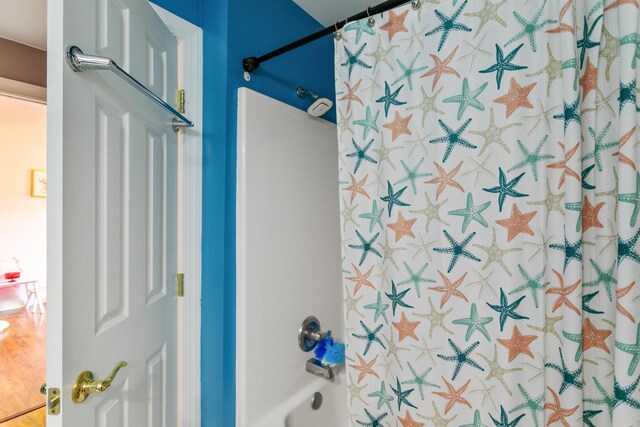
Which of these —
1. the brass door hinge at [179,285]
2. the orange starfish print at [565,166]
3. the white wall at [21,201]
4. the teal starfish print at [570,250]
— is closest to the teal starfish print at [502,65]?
the orange starfish print at [565,166]

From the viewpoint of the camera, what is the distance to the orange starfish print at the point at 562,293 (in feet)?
2.42

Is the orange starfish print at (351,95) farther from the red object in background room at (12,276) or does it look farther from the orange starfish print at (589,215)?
the red object in background room at (12,276)

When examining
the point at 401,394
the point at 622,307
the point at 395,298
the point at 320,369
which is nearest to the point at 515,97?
the point at 622,307

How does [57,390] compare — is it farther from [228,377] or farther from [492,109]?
[492,109]

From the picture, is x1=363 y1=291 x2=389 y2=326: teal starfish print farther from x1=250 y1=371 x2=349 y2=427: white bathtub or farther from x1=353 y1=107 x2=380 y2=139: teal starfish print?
x1=250 y1=371 x2=349 y2=427: white bathtub

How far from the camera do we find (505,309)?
31.9 inches

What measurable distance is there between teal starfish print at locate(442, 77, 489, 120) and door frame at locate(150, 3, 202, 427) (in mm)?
915

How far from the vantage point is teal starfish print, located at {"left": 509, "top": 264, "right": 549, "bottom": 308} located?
0.77 m

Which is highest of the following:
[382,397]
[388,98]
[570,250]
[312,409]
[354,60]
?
[354,60]

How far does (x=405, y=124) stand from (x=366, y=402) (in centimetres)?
89

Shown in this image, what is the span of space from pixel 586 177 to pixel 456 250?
13.5 inches

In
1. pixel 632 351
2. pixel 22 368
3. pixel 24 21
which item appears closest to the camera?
pixel 632 351

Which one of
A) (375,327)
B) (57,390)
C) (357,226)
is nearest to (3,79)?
(57,390)

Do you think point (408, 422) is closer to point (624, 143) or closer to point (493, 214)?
point (493, 214)
